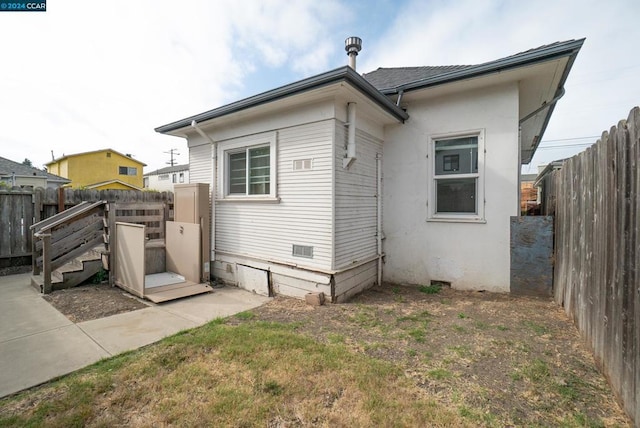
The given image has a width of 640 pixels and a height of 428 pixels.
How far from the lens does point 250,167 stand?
5582 millimetres

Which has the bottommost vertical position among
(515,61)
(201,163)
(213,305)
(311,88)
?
(213,305)

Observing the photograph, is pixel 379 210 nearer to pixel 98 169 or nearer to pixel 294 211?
pixel 294 211

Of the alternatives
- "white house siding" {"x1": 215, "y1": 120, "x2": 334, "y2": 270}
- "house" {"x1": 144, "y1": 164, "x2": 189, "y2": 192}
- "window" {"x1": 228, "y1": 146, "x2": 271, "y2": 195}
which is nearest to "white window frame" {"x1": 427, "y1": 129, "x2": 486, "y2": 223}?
"white house siding" {"x1": 215, "y1": 120, "x2": 334, "y2": 270}

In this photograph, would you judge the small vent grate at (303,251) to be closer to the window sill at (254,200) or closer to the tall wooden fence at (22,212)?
the window sill at (254,200)

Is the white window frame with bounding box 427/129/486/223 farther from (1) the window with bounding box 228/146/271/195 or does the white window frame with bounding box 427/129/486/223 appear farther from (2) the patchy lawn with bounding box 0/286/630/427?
(1) the window with bounding box 228/146/271/195

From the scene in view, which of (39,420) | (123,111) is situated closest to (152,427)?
(39,420)

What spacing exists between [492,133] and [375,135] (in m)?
2.01

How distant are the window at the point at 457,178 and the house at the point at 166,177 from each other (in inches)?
1423

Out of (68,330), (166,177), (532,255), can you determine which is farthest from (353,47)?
(166,177)

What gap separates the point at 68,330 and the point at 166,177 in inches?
1679

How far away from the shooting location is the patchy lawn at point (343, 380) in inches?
76.4

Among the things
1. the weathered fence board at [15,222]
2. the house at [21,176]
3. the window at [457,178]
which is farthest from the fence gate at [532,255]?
the house at [21,176]

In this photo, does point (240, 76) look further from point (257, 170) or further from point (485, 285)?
point (485, 285)

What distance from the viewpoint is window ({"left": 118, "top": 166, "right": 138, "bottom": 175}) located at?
3236 centimetres
